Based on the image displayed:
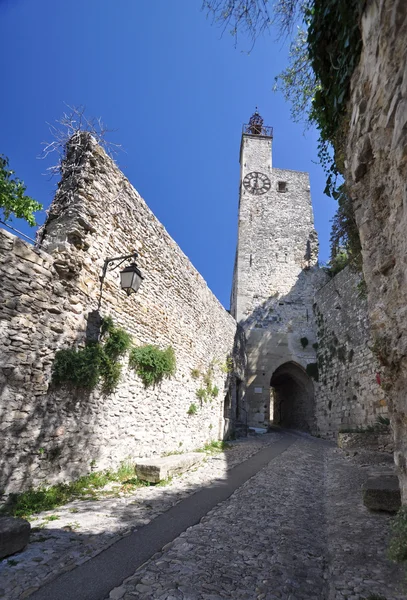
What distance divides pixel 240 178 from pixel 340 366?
1380 centimetres

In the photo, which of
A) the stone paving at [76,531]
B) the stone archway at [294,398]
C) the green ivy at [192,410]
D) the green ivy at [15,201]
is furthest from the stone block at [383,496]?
the stone archway at [294,398]

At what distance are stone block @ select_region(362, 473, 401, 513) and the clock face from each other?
18.7 m

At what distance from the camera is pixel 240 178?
21375mm

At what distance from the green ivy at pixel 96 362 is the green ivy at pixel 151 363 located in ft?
1.48

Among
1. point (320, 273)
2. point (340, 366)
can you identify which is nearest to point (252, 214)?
point (320, 273)

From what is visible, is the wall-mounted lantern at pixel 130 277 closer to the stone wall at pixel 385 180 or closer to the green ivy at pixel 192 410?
the stone wall at pixel 385 180

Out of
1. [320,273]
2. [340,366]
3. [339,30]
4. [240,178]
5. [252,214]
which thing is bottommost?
[340,366]

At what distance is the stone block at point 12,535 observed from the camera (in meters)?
2.62

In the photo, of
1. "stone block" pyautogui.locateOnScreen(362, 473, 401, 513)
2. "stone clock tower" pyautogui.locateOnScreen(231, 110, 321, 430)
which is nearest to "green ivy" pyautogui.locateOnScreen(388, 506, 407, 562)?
"stone block" pyautogui.locateOnScreen(362, 473, 401, 513)

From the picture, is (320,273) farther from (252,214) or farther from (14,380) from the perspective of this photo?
(14,380)

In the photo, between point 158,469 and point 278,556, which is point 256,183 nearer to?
point 158,469

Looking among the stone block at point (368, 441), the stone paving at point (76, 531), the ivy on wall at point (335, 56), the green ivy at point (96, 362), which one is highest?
the ivy on wall at point (335, 56)

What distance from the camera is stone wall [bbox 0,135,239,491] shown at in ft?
13.0

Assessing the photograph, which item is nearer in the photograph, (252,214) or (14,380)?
(14,380)
